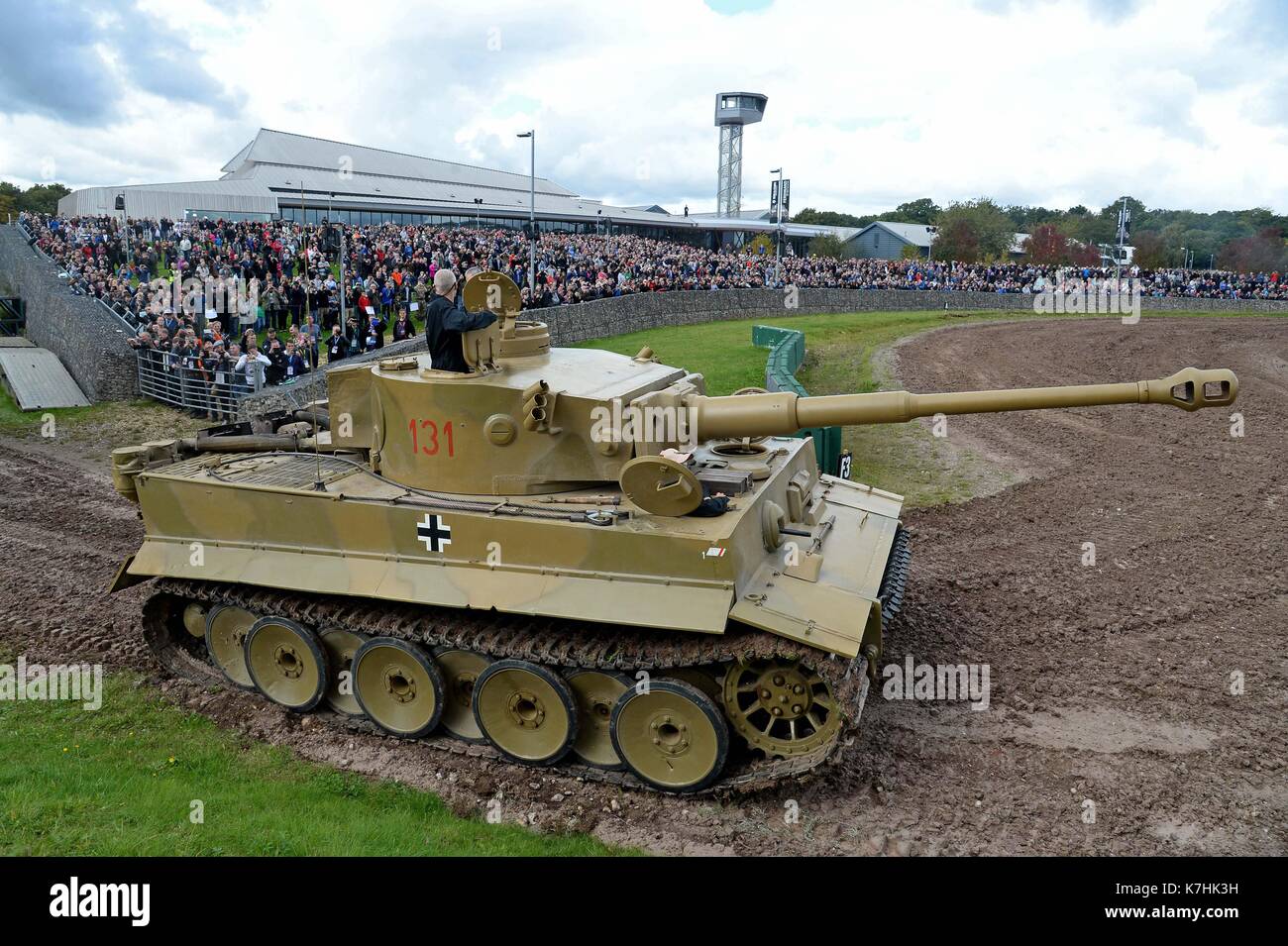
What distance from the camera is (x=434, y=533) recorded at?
29.3 feet

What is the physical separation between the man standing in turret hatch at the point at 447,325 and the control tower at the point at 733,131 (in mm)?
74856

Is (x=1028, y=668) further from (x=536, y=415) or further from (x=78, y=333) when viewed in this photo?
(x=78, y=333)

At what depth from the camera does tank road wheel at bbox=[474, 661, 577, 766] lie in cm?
858

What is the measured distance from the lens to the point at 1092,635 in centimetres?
1126

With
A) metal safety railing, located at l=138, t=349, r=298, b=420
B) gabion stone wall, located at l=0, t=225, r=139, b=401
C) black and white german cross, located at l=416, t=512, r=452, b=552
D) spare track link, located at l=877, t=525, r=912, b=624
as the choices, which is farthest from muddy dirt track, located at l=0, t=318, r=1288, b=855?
gabion stone wall, located at l=0, t=225, r=139, b=401

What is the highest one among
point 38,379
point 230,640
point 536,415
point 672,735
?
point 536,415

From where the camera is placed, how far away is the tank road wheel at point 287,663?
9656mm

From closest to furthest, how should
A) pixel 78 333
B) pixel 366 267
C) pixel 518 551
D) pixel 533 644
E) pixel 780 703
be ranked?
pixel 780 703 → pixel 533 644 → pixel 518 551 → pixel 78 333 → pixel 366 267

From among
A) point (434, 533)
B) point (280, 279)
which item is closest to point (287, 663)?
point (434, 533)

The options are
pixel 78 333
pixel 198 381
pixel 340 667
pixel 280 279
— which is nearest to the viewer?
pixel 340 667

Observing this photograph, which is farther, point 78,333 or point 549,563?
point 78,333

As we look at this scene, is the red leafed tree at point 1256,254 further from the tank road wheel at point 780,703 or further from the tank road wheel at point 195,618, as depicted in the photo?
the tank road wheel at point 195,618

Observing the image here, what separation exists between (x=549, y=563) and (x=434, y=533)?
117 cm

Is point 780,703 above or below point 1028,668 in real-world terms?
above
